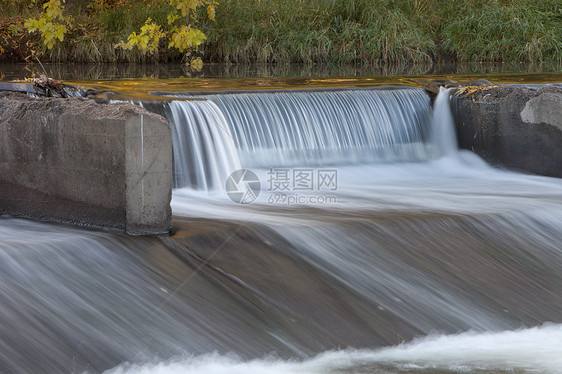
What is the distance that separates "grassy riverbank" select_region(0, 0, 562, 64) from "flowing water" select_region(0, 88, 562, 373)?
809 cm

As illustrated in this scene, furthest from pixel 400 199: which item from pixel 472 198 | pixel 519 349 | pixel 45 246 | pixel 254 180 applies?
pixel 45 246

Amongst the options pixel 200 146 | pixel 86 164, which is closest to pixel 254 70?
pixel 200 146

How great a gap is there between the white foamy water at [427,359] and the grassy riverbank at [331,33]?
11.2 meters

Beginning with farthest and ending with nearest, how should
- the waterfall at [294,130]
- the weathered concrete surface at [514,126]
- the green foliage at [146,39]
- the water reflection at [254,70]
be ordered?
the green foliage at [146,39], the water reflection at [254,70], the weathered concrete surface at [514,126], the waterfall at [294,130]

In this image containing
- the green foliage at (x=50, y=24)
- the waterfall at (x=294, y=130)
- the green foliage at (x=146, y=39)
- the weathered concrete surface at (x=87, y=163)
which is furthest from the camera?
the green foliage at (x=146, y=39)

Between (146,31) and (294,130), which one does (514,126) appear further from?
(146,31)

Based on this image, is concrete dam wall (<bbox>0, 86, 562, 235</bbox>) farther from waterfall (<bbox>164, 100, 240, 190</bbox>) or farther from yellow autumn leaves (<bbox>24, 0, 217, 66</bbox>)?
yellow autumn leaves (<bbox>24, 0, 217, 66</bbox>)

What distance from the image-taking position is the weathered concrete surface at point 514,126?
893 cm

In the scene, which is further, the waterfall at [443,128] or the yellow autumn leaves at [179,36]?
the yellow autumn leaves at [179,36]

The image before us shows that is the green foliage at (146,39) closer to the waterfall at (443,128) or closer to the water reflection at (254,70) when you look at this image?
the water reflection at (254,70)

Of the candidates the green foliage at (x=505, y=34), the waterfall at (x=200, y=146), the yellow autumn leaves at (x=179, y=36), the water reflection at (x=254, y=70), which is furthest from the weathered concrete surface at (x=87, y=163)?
the green foliage at (x=505, y=34)

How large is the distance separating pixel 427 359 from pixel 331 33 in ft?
40.6

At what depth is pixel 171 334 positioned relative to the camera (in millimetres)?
4793

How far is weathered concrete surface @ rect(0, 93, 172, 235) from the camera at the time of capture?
18.7 feet
